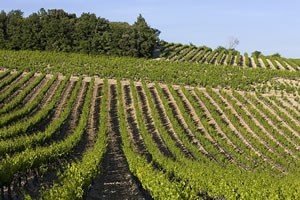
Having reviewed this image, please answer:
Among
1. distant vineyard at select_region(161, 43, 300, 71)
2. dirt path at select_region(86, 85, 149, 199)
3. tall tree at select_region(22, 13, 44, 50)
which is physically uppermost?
tall tree at select_region(22, 13, 44, 50)

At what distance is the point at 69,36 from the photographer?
253ft

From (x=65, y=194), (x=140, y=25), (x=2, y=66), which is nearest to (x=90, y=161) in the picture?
(x=65, y=194)

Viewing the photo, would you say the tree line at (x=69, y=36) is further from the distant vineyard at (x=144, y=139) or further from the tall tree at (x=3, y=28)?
the distant vineyard at (x=144, y=139)

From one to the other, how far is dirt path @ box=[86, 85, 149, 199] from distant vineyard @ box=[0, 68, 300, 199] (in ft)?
0.21

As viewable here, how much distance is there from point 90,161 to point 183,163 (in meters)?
6.75

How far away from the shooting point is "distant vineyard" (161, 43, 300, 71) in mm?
81688

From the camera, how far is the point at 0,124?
35625mm

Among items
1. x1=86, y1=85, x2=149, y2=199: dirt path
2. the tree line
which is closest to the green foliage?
the tree line

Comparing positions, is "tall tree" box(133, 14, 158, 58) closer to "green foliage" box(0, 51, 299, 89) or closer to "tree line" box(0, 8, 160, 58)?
"tree line" box(0, 8, 160, 58)

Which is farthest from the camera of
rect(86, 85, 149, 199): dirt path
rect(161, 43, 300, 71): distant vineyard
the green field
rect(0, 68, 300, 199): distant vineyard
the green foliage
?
rect(161, 43, 300, 71): distant vineyard

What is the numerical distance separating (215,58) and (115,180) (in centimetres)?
6077

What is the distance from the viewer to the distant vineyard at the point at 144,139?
72.5 ft

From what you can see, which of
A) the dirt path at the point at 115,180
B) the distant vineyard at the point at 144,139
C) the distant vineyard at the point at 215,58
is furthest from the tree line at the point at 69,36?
the dirt path at the point at 115,180

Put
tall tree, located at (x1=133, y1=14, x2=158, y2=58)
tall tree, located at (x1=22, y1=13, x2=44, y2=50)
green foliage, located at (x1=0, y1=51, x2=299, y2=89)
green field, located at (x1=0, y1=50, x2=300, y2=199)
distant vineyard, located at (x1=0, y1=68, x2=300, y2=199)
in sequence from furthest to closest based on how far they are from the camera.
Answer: tall tree, located at (x1=133, y1=14, x2=158, y2=58)
tall tree, located at (x1=22, y1=13, x2=44, y2=50)
green foliage, located at (x1=0, y1=51, x2=299, y2=89)
green field, located at (x1=0, y1=50, x2=300, y2=199)
distant vineyard, located at (x1=0, y1=68, x2=300, y2=199)
